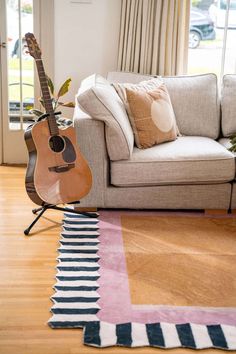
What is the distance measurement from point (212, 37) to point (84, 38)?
1.16m

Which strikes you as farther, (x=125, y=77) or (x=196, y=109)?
(x=125, y=77)

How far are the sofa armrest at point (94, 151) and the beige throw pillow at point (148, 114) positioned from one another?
11.9 inches

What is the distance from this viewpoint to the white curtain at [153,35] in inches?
167

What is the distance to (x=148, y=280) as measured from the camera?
8.59 feet

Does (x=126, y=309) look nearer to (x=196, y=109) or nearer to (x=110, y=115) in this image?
(x=110, y=115)

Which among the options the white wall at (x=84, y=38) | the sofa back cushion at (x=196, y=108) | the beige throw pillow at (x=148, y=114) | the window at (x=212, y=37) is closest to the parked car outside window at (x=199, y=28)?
the window at (x=212, y=37)

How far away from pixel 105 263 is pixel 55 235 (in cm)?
49

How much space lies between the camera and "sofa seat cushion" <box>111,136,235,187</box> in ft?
11.1

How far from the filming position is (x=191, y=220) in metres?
3.44

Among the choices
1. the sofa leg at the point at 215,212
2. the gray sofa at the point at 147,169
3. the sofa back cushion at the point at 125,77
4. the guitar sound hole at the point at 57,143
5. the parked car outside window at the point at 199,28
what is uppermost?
the parked car outside window at the point at 199,28

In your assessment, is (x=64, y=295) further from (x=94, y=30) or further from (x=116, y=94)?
(x=94, y=30)

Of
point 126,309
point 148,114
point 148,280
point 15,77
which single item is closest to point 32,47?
point 148,114

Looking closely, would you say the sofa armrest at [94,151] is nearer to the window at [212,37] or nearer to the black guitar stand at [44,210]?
the black guitar stand at [44,210]

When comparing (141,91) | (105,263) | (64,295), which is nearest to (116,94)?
(141,91)
